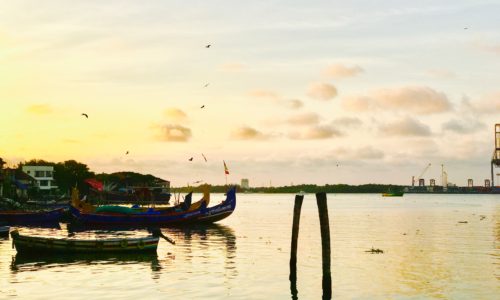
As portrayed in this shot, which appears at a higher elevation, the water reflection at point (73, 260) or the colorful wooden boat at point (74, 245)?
the colorful wooden boat at point (74, 245)

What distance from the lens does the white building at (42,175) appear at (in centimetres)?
15038

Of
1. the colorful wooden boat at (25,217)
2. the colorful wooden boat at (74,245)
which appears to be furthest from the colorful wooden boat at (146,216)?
the colorful wooden boat at (74,245)

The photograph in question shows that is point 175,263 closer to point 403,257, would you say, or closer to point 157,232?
point 157,232

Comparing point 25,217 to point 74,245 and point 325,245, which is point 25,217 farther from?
point 325,245

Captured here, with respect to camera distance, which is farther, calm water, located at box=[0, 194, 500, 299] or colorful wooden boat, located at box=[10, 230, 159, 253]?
colorful wooden boat, located at box=[10, 230, 159, 253]

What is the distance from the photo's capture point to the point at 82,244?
4031 cm

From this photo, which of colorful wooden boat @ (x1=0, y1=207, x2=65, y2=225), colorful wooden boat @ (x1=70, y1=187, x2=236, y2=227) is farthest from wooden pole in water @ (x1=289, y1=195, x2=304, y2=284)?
colorful wooden boat @ (x1=0, y1=207, x2=65, y2=225)

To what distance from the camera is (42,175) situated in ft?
502

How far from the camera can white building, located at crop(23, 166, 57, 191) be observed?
150375 millimetres

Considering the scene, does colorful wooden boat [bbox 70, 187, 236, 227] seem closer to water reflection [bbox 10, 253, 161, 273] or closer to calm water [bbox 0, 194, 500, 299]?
calm water [bbox 0, 194, 500, 299]

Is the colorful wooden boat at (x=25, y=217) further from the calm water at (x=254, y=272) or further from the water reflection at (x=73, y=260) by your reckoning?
the water reflection at (x=73, y=260)

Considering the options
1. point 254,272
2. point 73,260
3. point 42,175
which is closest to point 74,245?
point 73,260

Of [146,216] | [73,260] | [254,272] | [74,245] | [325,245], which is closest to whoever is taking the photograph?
[325,245]

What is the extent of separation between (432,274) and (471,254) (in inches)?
465
